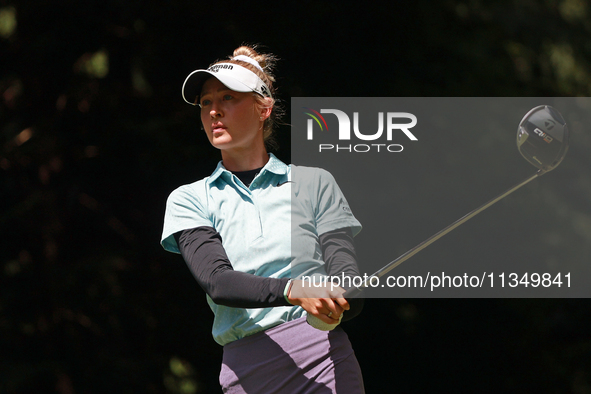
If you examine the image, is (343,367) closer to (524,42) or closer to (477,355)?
(477,355)

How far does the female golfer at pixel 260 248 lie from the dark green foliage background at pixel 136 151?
234 cm

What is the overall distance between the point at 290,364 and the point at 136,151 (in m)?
2.90

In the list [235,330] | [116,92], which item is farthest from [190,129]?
[235,330]

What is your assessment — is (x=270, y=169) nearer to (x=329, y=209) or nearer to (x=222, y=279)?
(x=329, y=209)

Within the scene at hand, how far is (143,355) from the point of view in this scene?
155 inches

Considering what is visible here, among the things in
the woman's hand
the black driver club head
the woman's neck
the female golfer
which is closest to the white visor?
the female golfer

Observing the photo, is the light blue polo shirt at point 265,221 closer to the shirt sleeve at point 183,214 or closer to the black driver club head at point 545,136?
the shirt sleeve at point 183,214

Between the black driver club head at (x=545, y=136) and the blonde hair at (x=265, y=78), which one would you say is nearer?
the blonde hair at (x=265, y=78)

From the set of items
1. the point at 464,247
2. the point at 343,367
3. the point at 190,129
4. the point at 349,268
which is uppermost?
the point at 190,129

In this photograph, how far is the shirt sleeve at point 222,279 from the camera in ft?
3.69

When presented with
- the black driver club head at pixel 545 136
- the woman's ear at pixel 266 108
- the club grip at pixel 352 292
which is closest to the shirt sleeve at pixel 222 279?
the club grip at pixel 352 292

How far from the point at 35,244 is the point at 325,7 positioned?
7.28ft

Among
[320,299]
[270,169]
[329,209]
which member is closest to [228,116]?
[270,169]

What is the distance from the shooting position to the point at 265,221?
128cm
